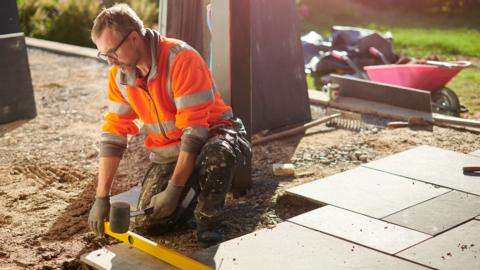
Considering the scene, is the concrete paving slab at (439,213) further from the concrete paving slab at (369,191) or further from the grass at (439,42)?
the grass at (439,42)

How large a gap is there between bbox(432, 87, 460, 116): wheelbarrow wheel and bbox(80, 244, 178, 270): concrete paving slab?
415cm

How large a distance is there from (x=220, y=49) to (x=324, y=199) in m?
1.24

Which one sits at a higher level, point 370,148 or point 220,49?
point 220,49

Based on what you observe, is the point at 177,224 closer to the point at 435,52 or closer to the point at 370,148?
the point at 370,148

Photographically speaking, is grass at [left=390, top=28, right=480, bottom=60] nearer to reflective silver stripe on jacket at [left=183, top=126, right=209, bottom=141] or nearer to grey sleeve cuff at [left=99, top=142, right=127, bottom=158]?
reflective silver stripe on jacket at [left=183, top=126, right=209, bottom=141]

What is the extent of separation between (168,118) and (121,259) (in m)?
0.84

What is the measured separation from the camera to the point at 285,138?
688 cm

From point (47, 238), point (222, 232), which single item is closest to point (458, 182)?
point (222, 232)

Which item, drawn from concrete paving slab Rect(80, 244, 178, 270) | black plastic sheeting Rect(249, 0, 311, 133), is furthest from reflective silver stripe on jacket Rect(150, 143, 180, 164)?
black plastic sheeting Rect(249, 0, 311, 133)

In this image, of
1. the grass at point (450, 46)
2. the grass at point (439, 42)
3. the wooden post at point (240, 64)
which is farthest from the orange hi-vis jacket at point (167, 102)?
the grass at point (439, 42)

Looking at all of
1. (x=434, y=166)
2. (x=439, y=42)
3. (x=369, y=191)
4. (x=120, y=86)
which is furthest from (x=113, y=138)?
(x=439, y=42)

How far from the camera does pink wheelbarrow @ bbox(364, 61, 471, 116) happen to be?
7527 mm

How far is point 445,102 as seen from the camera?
301 inches

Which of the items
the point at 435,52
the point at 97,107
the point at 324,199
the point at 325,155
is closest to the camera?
the point at 324,199
